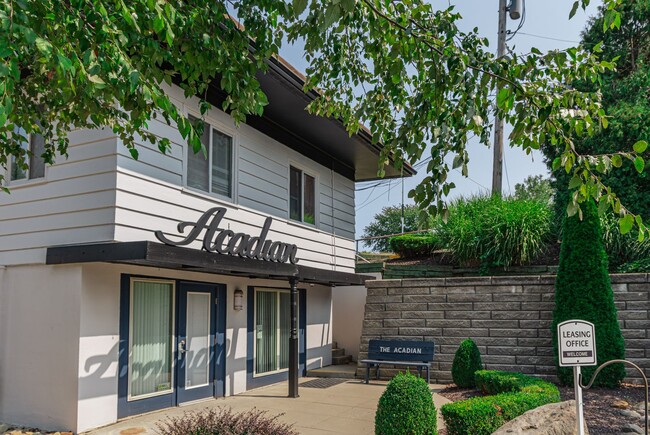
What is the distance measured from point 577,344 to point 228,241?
17.7ft

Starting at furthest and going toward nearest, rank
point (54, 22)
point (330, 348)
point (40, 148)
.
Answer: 1. point (330, 348)
2. point (40, 148)
3. point (54, 22)

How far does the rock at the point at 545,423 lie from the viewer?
5219 mm

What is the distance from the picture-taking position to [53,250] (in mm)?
7562

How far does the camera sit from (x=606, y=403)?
7648mm

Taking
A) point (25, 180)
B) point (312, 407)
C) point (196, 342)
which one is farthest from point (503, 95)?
point (25, 180)

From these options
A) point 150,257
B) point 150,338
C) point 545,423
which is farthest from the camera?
point 150,338

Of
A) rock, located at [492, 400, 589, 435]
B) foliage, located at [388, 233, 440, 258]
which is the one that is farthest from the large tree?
foliage, located at [388, 233, 440, 258]

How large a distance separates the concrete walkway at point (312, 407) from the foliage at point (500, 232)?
4365 mm

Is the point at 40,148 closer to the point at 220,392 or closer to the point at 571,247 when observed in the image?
the point at 220,392

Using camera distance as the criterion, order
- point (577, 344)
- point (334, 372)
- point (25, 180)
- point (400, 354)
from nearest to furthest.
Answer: point (577, 344) < point (25, 180) < point (400, 354) < point (334, 372)

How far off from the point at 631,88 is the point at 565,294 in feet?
24.6

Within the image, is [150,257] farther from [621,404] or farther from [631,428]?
[621,404]

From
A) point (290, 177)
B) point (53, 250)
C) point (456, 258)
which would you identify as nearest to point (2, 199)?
point (53, 250)

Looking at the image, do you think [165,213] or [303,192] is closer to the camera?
[165,213]
